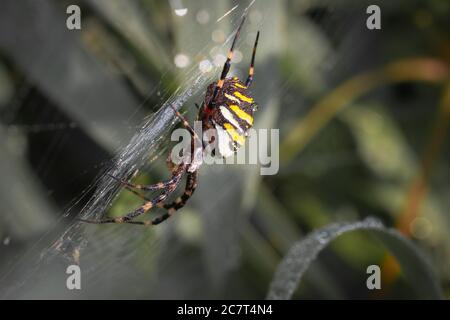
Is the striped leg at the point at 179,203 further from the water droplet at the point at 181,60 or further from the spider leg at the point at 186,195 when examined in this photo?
the water droplet at the point at 181,60

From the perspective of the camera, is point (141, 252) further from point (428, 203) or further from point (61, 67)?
point (428, 203)

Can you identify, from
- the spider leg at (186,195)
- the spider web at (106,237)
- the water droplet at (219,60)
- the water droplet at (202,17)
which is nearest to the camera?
the spider web at (106,237)

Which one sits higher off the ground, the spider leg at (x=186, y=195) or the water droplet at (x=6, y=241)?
the water droplet at (x=6, y=241)

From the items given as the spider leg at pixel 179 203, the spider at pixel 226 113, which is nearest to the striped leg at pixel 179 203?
the spider leg at pixel 179 203

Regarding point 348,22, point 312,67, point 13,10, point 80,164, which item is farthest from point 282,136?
point 13,10

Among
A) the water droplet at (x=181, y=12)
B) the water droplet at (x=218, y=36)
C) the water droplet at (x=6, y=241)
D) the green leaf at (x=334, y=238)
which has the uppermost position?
the water droplet at (x=181, y=12)

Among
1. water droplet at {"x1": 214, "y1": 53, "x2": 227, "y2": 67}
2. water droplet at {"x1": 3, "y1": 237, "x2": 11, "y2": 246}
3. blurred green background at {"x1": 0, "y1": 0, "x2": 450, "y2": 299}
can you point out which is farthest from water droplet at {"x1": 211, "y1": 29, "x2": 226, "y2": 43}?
water droplet at {"x1": 3, "y1": 237, "x2": 11, "y2": 246}

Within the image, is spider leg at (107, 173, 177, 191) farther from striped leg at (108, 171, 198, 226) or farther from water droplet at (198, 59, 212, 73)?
water droplet at (198, 59, 212, 73)
